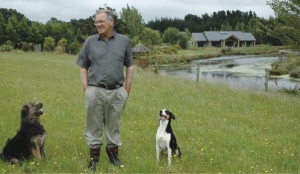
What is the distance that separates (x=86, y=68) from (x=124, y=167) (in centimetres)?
171

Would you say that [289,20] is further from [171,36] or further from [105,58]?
[171,36]

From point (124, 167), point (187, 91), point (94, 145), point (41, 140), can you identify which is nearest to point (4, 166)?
point (41, 140)

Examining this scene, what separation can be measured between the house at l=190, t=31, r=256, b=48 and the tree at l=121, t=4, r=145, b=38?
→ 1862 inches

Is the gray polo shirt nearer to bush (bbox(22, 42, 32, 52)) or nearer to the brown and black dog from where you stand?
the brown and black dog

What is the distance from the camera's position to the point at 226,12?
164 metres

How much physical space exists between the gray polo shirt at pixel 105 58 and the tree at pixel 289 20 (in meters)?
11.9

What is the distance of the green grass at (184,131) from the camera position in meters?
5.46

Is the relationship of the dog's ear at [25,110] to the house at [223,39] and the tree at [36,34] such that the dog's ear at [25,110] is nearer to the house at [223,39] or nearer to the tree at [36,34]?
the tree at [36,34]

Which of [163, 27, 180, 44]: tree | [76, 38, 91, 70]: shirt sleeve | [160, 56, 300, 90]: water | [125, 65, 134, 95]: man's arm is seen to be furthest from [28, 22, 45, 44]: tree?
[125, 65, 134, 95]: man's arm

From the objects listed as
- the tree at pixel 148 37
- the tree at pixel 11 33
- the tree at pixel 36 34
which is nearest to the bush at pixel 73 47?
the tree at pixel 36 34

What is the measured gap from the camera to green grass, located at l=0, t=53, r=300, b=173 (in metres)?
5.46

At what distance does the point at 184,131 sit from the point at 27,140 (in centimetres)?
364

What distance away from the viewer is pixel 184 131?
25.1ft

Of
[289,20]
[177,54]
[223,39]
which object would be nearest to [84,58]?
[289,20]
